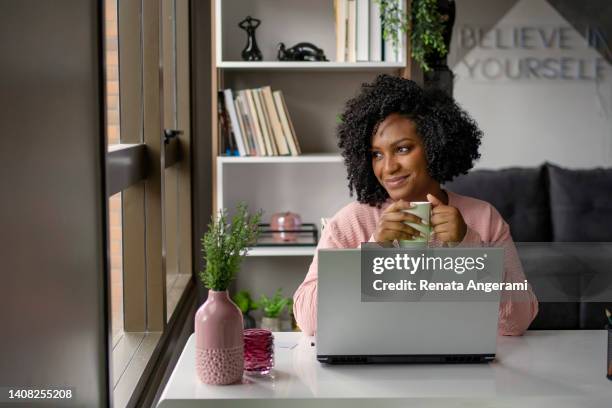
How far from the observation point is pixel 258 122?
354cm

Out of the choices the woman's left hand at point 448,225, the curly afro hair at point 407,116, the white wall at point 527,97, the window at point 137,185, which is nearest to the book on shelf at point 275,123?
the white wall at point 527,97

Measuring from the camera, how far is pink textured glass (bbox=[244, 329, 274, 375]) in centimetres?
146

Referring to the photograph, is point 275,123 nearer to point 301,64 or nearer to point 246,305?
point 301,64

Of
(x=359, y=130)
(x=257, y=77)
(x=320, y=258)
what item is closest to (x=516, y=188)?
(x=257, y=77)

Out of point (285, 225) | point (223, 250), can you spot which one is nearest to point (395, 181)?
point (223, 250)

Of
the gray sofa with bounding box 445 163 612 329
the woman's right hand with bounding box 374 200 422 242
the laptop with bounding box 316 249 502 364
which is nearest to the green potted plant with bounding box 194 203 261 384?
the laptop with bounding box 316 249 502 364

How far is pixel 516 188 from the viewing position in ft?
12.2

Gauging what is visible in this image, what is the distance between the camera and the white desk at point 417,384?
1.36 m

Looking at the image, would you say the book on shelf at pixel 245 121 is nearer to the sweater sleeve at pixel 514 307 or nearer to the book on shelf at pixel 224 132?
the book on shelf at pixel 224 132

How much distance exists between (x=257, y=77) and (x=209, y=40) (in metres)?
0.28

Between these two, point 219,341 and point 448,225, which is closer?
point 219,341

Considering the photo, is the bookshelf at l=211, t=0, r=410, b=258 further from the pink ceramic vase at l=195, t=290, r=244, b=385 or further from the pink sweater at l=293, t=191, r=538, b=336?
the pink ceramic vase at l=195, t=290, r=244, b=385

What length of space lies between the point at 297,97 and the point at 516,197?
1124 mm

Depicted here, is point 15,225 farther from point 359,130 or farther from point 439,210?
point 359,130
